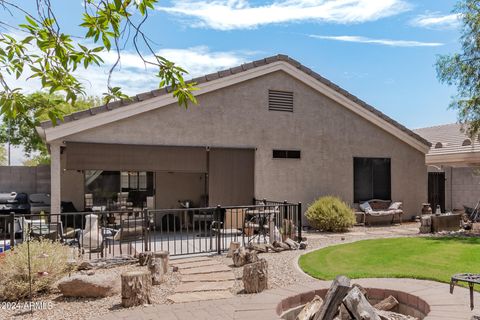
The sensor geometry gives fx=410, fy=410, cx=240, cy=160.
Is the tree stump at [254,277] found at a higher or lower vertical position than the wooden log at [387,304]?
higher

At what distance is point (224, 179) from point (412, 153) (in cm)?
852

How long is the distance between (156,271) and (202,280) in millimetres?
854

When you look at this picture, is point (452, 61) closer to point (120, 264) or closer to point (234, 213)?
point (234, 213)

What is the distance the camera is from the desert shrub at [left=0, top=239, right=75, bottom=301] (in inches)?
261

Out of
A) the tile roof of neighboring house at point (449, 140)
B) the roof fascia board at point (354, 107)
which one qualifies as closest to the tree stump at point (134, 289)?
the roof fascia board at point (354, 107)

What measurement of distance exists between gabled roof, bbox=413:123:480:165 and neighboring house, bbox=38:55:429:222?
145 inches

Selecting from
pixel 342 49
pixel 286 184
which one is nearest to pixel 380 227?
pixel 286 184

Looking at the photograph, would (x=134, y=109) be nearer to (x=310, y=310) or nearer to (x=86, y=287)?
(x=86, y=287)

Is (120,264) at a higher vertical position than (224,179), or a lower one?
lower

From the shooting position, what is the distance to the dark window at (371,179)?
16.0 meters

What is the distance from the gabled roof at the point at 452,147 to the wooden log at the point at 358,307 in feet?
49.9

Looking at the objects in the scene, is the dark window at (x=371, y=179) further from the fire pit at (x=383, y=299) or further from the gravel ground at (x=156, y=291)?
the fire pit at (x=383, y=299)

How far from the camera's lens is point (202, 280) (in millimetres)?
7527

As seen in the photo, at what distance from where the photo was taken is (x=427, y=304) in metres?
5.49
